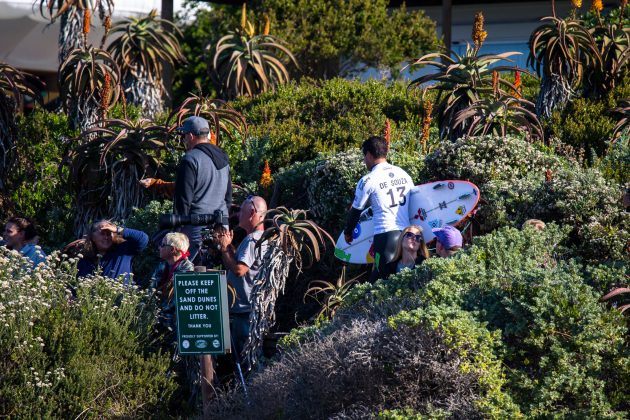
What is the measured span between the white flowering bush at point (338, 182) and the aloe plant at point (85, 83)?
10.4ft

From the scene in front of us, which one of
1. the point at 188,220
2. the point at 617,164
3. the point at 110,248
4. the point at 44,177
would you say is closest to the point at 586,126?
the point at 617,164

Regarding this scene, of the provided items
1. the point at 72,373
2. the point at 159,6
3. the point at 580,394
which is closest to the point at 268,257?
the point at 72,373

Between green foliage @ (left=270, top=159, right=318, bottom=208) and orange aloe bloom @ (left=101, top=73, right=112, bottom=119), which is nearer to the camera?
green foliage @ (left=270, top=159, right=318, bottom=208)

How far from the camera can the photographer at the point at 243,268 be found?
25.0 ft

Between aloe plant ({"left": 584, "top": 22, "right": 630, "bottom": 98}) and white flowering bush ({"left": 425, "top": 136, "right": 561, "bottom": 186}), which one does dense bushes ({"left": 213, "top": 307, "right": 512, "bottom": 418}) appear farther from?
aloe plant ({"left": 584, "top": 22, "right": 630, "bottom": 98})

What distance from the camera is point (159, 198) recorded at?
33.1 feet

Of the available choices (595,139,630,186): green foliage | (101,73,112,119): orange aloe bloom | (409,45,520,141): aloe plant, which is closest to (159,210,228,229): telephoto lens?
(409,45,520,141): aloe plant

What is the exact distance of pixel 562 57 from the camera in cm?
1077

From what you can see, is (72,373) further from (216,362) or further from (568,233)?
(568,233)

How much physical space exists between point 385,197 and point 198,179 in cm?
145

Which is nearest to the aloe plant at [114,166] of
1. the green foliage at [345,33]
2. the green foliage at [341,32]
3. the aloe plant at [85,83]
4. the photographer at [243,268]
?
the aloe plant at [85,83]

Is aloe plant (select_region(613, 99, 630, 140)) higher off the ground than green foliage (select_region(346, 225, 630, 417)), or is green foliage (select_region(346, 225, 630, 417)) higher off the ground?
aloe plant (select_region(613, 99, 630, 140))

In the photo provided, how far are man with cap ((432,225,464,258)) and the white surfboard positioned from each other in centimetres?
40

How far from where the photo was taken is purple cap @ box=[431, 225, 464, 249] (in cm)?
739
